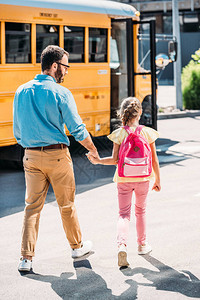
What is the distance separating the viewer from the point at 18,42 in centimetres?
876

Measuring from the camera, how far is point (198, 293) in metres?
4.13

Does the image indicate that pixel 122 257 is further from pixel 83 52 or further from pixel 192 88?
pixel 192 88

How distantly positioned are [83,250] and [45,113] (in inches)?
49.1

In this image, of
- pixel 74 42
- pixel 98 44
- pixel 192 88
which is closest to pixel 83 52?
pixel 74 42

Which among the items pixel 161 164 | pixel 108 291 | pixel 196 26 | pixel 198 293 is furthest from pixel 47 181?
pixel 196 26

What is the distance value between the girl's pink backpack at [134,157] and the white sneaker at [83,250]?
2.43ft

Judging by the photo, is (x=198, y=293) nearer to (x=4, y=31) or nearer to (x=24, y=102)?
(x=24, y=102)

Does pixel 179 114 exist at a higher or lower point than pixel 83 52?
lower

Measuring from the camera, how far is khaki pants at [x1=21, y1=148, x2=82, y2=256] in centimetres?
462

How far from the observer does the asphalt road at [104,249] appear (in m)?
4.25

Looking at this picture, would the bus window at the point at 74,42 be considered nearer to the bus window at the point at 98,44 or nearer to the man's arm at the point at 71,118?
the bus window at the point at 98,44

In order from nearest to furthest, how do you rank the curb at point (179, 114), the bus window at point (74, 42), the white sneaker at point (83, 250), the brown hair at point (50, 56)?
the brown hair at point (50, 56) → the white sneaker at point (83, 250) → the bus window at point (74, 42) → the curb at point (179, 114)

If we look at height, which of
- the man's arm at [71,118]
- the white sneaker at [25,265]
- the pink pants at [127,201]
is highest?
the man's arm at [71,118]

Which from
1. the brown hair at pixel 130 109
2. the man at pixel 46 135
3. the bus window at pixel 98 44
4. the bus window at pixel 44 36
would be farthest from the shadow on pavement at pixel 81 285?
the bus window at pixel 98 44
